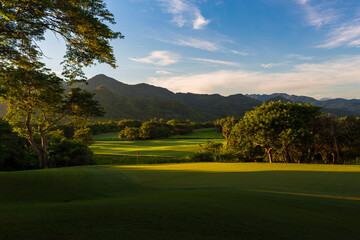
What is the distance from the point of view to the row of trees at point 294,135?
27.6 metres

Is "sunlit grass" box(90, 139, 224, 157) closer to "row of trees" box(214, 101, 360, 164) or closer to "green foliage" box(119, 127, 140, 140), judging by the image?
"row of trees" box(214, 101, 360, 164)

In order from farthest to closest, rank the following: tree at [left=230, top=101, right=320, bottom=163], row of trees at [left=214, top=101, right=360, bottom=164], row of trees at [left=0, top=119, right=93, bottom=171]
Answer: row of trees at [left=214, top=101, right=360, bottom=164], tree at [left=230, top=101, right=320, bottom=163], row of trees at [left=0, top=119, right=93, bottom=171]

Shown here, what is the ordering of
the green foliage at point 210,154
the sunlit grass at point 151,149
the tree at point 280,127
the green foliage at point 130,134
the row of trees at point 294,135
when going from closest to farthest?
1. the tree at point 280,127
2. the row of trees at point 294,135
3. the green foliage at point 210,154
4. the sunlit grass at point 151,149
5. the green foliage at point 130,134

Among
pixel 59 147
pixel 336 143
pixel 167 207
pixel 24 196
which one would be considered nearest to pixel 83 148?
pixel 59 147

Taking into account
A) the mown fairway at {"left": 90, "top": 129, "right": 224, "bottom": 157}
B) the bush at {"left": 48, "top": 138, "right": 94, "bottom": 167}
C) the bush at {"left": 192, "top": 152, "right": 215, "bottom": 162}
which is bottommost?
the mown fairway at {"left": 90, "top": 129, "right": 224, "bottom": 157}

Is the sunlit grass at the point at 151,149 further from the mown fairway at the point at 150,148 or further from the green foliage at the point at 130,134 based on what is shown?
the green foliage at the point at 130,134

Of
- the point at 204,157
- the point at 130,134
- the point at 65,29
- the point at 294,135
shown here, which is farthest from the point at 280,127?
the point at 130,134

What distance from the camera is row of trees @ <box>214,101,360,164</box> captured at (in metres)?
27.6

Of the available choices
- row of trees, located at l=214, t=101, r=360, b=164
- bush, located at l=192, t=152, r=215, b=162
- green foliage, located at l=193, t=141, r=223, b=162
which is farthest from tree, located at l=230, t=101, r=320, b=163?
bush, located at l=192, t=152, r=215, b=162

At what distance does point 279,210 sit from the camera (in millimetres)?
5223

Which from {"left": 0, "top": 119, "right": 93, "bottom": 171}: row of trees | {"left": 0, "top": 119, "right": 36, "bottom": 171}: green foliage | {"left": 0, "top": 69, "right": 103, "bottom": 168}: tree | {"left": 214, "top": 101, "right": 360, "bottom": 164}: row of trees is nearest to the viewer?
{"left": 0, "top": 69, "right": 103, "bottom": 168}: tree

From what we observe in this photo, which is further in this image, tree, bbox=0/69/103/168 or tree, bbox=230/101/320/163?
tree, bbox=230/101/320/163

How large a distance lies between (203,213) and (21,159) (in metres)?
34.5

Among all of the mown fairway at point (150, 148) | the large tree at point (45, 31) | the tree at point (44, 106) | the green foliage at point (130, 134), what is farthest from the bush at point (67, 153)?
the green foliage at point (130, 134)
